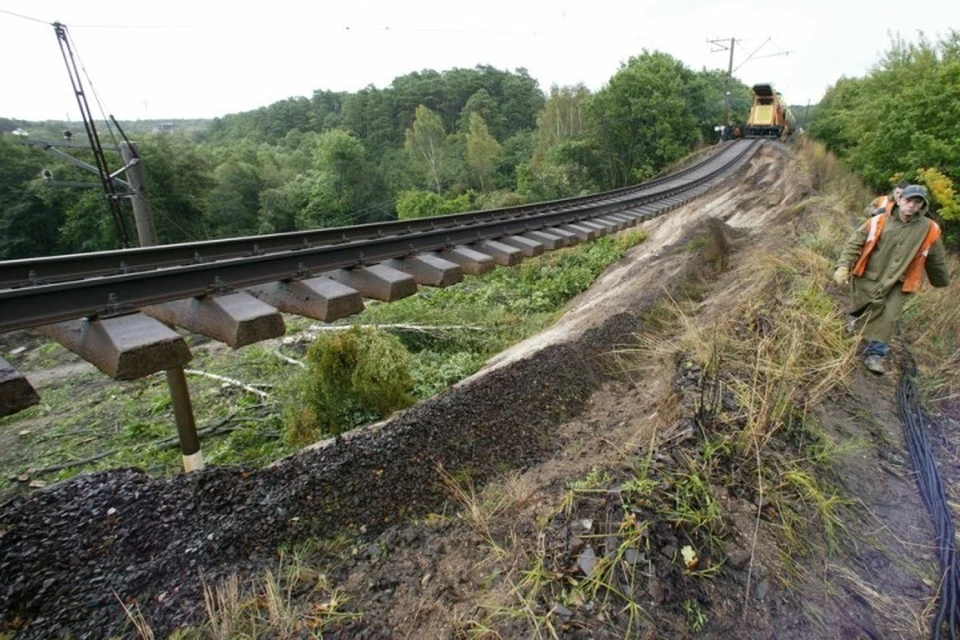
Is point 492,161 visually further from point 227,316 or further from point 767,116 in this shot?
point 227,316

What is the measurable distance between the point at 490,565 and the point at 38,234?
4194cm

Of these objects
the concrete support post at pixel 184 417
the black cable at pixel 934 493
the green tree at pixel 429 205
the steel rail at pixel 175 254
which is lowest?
the concrete support post at pixel 184 417

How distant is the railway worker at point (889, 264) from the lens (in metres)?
3.79

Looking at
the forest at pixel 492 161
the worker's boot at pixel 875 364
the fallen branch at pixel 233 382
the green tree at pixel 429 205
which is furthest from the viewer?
the green tree at pixel 429 205

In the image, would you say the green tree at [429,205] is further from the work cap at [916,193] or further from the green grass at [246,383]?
the work cap at [916,193]

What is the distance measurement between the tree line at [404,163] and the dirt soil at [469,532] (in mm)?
10230

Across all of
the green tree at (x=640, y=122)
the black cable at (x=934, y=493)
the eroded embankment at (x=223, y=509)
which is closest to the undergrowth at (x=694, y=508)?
the black cable at (x=934, y=493)

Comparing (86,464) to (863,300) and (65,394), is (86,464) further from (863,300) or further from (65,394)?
(863,300)

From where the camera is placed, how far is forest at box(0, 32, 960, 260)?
18484 millimetres

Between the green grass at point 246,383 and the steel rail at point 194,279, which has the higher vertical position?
the steel rail at point 194,279

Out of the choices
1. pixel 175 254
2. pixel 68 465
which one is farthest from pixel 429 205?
pixel 175 254

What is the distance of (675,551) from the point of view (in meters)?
2.05

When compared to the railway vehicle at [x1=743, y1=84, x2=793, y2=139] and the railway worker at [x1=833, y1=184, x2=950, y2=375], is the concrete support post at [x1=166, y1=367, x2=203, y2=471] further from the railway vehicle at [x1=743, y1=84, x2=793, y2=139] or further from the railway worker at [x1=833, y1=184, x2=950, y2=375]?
the railway vehicle at [x1=743, y1=84, x2=793, y2=139]

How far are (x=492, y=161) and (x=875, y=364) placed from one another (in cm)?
4445
